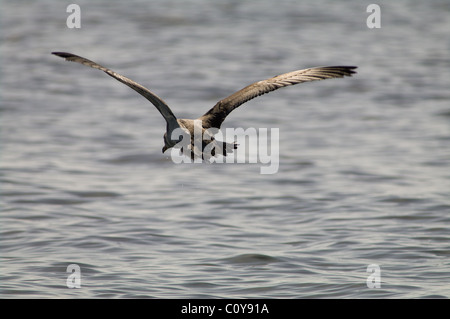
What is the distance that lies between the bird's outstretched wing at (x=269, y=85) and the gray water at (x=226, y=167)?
1641mm

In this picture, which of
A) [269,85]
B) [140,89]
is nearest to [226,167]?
[269,85]

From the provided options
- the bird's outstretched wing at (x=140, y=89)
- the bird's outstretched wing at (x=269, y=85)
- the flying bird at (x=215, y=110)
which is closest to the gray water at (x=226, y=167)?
the flying bird at (x=215, y=110)

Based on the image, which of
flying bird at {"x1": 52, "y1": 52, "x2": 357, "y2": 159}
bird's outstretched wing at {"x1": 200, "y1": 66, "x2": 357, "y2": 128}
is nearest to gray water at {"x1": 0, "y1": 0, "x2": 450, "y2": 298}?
flying bird at {"x1": 52, "y1": 52, "x2": 357, "y2": 159}

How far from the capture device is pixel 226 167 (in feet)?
38.5

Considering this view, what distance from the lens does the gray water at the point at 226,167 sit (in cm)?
764

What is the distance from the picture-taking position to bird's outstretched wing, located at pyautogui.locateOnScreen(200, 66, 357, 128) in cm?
692

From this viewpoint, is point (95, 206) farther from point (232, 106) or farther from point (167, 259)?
point (232, 106)

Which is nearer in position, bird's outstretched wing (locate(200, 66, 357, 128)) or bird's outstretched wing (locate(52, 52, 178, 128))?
bird's outstretched wing (locate(52, 52, 178, 128))

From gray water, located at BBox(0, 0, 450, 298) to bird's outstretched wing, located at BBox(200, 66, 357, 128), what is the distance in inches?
64.6

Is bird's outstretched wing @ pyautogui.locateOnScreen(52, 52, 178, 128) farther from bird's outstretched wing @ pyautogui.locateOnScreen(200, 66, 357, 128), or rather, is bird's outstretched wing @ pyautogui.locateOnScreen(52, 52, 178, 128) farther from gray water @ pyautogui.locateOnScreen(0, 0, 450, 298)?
gray water @ pyautogui.locateOnScreen(0, 0, 450, 298)

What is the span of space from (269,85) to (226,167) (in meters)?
4.75

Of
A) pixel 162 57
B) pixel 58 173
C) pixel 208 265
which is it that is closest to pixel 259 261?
pixel 208 265

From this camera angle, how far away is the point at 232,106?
7.22m
